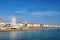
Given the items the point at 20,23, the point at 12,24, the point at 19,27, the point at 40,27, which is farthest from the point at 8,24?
the point at 40,27

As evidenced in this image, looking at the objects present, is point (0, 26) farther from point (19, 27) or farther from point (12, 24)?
point (19, 27)

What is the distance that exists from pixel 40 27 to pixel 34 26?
150 inches

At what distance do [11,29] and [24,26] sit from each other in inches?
231

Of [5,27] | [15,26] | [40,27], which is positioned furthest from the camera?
[40,27]

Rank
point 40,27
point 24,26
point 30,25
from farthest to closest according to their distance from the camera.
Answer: point 40,27, point 30,25, point 24,26

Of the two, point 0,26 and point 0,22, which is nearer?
point 0,26

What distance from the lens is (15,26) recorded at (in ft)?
125

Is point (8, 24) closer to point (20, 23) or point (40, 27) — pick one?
point (20, 23)

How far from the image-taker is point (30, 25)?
157ft

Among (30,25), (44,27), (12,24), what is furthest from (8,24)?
(44,27)

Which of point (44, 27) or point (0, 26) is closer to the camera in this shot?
point (0, 26)

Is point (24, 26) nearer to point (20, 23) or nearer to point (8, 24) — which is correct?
point (20, 23)

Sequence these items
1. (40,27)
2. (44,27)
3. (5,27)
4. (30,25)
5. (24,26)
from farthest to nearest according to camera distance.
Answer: (44,27) → (40,27) → (30,25) → (24,26) → (5,27)

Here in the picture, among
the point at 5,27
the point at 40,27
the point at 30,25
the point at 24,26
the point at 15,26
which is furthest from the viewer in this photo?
the point at 40,27
